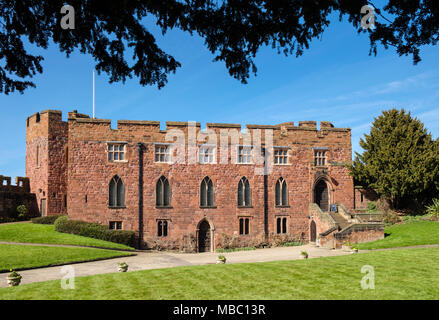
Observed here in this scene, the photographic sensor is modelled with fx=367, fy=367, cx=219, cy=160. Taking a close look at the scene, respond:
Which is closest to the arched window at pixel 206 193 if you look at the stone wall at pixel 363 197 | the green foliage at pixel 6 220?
the stone wall at pixel 363 197

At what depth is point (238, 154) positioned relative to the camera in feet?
99.6

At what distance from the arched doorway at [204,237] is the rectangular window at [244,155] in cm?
591

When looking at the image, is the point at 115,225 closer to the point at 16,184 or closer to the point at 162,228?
the point at 162,228

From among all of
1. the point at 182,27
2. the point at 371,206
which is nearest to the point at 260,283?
the point at 182,27

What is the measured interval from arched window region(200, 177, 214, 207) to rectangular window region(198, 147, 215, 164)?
1.47m

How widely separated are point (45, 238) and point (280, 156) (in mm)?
19019

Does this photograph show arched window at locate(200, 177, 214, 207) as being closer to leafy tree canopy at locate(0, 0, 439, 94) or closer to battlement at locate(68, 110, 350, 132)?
battlement at locate(68, 110, 350, 132)

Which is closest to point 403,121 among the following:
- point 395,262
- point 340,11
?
point 395,262

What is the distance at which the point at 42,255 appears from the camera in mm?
20062

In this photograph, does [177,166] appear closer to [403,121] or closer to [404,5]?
[403,121]

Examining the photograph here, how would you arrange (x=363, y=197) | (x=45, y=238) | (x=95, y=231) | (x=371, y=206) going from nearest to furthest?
1. (x=45, y=238)
2. (x=95, y=231)
3. (x=371, y=206)
4. (x=363, y=197)

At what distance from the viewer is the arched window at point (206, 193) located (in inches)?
1164

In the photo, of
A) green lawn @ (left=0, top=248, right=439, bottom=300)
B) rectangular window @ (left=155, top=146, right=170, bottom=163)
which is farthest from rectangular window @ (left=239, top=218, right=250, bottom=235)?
green lawn @ (left=0, top=248, right=439, bottom=300)
